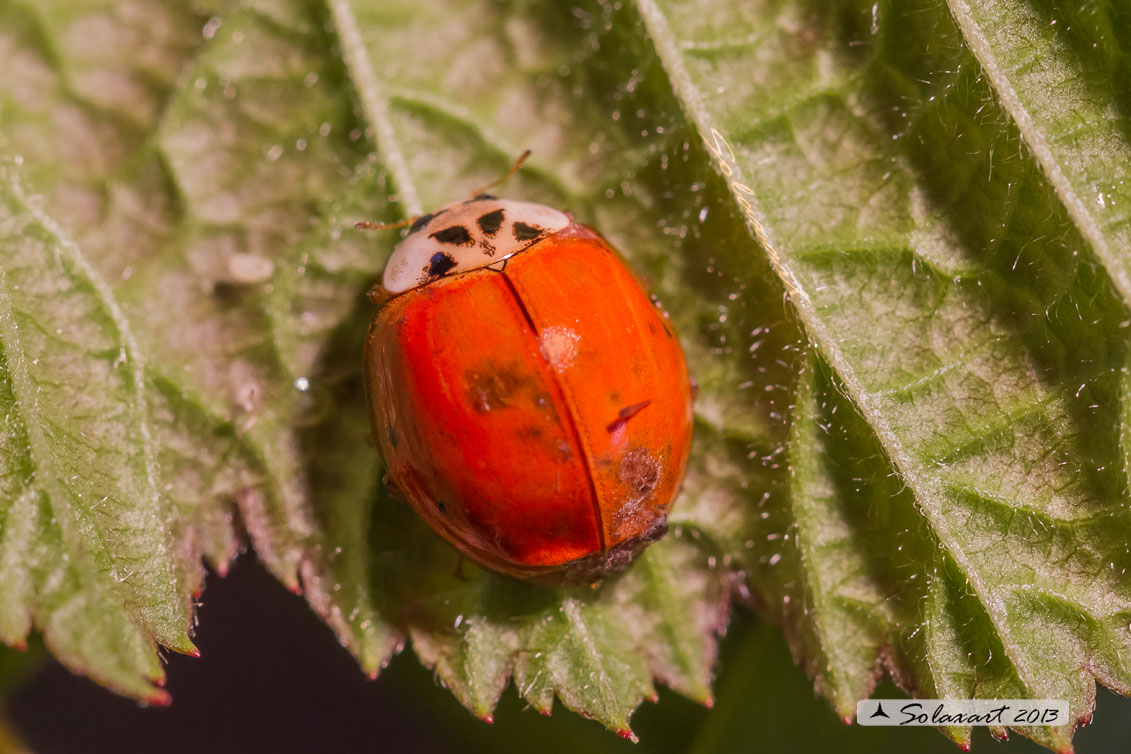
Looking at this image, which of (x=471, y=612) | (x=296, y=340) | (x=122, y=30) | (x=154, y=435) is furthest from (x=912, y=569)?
(x=122, y=30)

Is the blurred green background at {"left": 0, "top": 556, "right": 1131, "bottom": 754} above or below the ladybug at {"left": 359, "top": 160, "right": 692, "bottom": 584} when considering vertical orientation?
below

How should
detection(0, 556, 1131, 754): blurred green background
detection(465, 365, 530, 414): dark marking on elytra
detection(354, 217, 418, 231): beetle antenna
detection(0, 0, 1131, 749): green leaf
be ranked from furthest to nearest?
detection(0, 556, 1131, 754): blurred green background, detection(354, 217, 418, 231): beetle antenna, detection(0, 0, 1131, 749): green leaf, detection(465, 365, 530, 414): dark marking on elytra

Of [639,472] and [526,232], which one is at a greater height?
[526,232]

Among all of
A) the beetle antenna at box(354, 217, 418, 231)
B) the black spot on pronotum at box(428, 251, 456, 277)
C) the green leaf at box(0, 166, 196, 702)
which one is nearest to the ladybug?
the black spot on pronotum at box(428, 251, 456, 277)

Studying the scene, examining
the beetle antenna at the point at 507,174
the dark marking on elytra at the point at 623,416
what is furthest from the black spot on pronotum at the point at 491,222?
the dark marking on elytra at the point at 623,416

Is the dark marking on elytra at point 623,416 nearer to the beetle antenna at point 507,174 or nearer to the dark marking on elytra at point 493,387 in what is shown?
the dark marking on elytra at point 493,387

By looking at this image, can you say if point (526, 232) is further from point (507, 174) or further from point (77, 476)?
point (77, 476)

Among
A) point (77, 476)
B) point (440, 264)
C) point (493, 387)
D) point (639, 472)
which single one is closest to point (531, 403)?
point (493, 387)

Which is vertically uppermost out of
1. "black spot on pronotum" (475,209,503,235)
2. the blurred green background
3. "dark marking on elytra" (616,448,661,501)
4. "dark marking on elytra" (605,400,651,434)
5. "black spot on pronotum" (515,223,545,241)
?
"black spot on pronotum" (475,209,503,235)

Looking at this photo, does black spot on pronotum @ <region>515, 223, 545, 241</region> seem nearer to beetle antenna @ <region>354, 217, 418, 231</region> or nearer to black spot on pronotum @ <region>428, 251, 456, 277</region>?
black spot on pronotum @ <region>428, 251, 456, 277</region>
